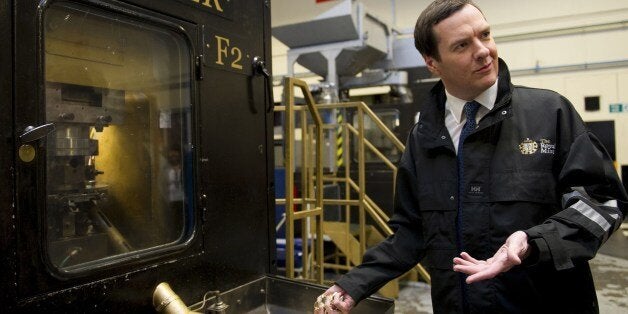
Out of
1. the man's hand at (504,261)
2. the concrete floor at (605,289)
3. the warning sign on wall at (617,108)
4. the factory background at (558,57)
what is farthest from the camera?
the warning sign on wall at (617,108)

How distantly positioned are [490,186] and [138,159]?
1.09m

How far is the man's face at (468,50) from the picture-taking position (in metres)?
1.29

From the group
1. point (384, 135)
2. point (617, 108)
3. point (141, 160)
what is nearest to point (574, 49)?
point (617, 108)

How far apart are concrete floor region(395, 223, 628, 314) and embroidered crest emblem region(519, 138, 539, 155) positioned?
2910 millimetres

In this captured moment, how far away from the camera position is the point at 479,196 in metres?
1.28

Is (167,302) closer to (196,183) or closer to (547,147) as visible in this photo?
(196,183)

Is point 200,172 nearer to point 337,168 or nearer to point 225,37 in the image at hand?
point 225,37

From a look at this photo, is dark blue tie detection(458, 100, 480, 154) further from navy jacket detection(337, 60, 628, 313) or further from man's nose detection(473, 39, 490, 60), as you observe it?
man's nose detection(473, 39, 490, 60)

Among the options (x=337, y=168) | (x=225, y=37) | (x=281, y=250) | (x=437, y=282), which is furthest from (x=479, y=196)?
(x=337, y=168)

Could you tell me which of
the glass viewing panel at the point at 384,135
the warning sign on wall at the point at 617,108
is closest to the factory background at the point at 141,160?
the glass viewing panel at the point at 384,135

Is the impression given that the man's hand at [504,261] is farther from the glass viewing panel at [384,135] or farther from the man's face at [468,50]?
Answer: the glass viewing panel at [384,135]

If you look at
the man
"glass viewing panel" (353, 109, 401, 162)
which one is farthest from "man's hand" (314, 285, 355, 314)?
"glass viewing panel" (353, 109, 401, 162)

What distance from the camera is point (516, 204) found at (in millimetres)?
1238

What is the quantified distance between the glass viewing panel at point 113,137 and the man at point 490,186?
0.65 metres
